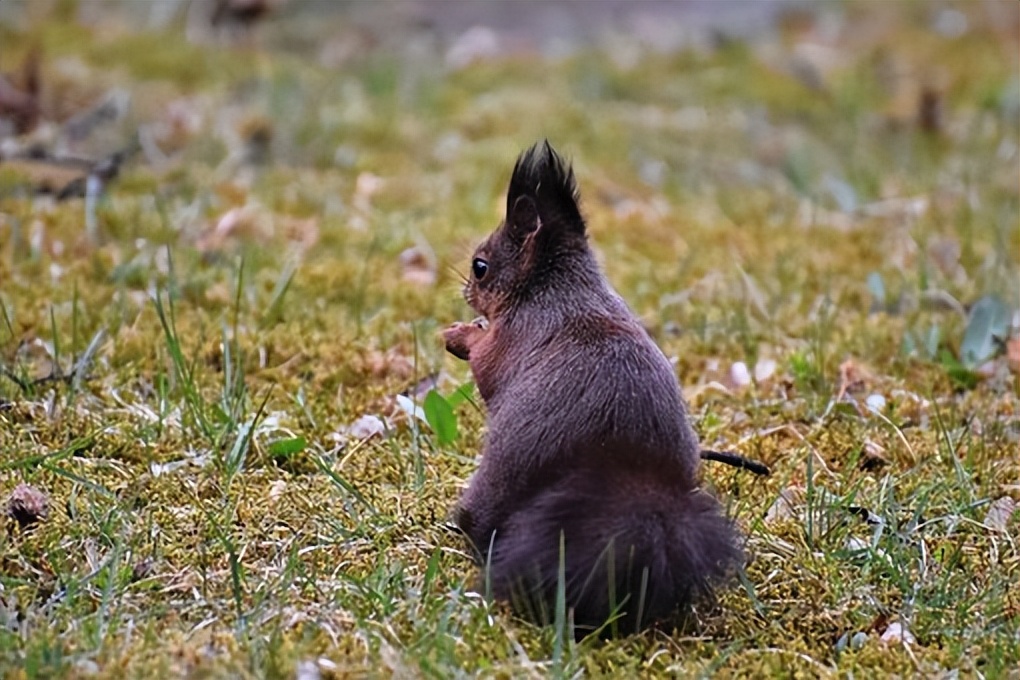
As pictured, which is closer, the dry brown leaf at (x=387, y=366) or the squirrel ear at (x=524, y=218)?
the squirrel ear at (x=524, y=218)

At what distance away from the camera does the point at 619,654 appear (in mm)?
2438

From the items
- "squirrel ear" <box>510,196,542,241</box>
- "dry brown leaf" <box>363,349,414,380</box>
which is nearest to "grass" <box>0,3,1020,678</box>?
"dry brown leaf" <box>363,349,414,380</box>

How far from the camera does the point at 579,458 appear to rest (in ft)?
8.26

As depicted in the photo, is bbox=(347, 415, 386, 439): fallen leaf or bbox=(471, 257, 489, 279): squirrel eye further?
bbox=(347, 415, 386, 439): fallen leaf

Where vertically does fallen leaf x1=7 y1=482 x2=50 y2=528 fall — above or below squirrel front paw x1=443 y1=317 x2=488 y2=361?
below

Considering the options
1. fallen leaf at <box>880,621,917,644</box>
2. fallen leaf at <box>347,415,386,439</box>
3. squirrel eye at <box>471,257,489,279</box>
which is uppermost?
squirrel eye at <box>471,257,489,279</box>

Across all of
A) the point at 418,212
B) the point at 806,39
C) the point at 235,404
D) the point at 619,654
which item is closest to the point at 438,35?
the point at 806,39

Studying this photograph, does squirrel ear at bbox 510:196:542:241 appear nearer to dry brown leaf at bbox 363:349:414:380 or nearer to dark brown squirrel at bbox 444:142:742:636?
dark brown squirrel at bbox 444:142:742:636

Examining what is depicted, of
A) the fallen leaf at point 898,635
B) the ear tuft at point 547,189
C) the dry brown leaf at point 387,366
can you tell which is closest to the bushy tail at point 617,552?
the fallen leaf at point 898,635

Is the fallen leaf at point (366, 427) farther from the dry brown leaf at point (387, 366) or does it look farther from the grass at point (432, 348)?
the dry brown leaf at point (387, 366)

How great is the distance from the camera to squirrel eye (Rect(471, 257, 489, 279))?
3047 millimetres

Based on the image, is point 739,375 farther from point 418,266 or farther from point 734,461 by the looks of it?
point 418,266

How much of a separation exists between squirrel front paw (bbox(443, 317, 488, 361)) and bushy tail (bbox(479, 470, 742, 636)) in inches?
22.3

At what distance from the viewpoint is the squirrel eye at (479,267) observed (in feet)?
10.00
